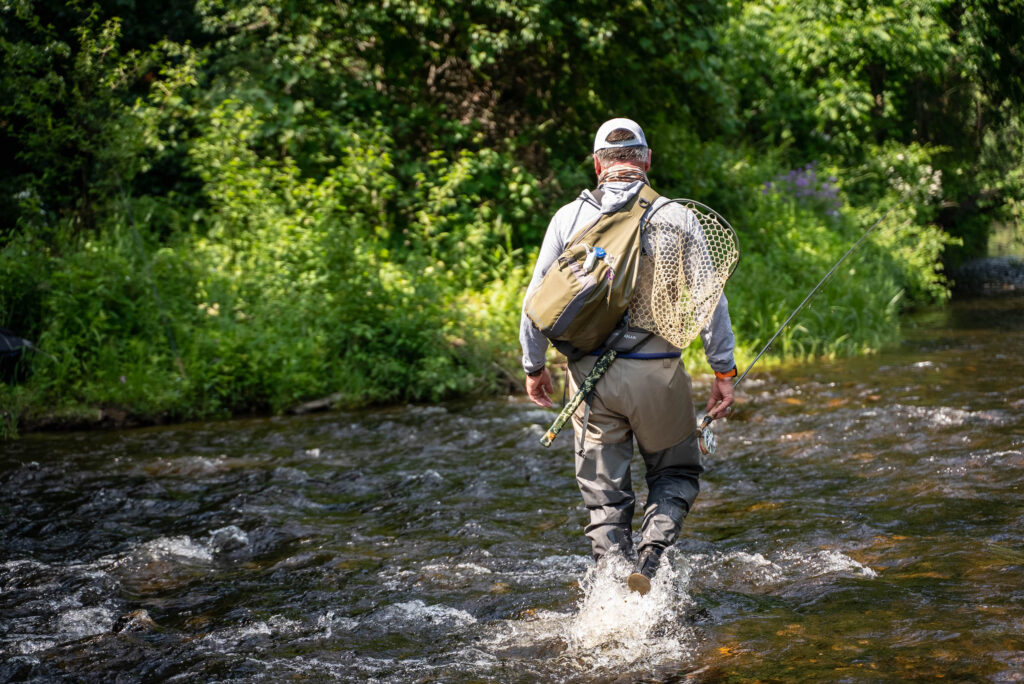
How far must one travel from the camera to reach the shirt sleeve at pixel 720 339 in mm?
3962

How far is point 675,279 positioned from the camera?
3883mm

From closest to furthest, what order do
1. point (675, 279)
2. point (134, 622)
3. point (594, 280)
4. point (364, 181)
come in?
point (594, 280) < point (675, 279) < point (134, 622) < point (364, 181)

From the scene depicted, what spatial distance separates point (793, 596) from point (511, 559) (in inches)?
→ 55.7

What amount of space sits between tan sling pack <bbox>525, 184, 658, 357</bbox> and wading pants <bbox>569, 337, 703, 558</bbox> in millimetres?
202

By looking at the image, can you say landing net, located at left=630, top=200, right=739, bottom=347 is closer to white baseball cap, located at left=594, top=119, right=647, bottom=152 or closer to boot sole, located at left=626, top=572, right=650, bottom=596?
white baseball cap, located at left=594, top=119, right=647, bottom=152

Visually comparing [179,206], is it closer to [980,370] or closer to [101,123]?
[101,123]

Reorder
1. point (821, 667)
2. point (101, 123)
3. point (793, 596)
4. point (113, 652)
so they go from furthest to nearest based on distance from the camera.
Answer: point (101, 123) < point (793, 596) < point (113, 652) < point (821, 667)

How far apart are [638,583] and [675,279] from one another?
121cm

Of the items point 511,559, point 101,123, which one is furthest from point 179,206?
point 511,559

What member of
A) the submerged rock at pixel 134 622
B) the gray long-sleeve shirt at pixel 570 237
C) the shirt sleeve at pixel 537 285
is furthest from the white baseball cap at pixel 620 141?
the submerged rock at pixel 134 622

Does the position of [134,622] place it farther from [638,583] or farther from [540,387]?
[638,583]

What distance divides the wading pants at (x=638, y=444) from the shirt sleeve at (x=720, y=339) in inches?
5.7

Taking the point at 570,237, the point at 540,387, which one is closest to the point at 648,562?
the point at 540,387

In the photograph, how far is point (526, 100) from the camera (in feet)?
43.2
